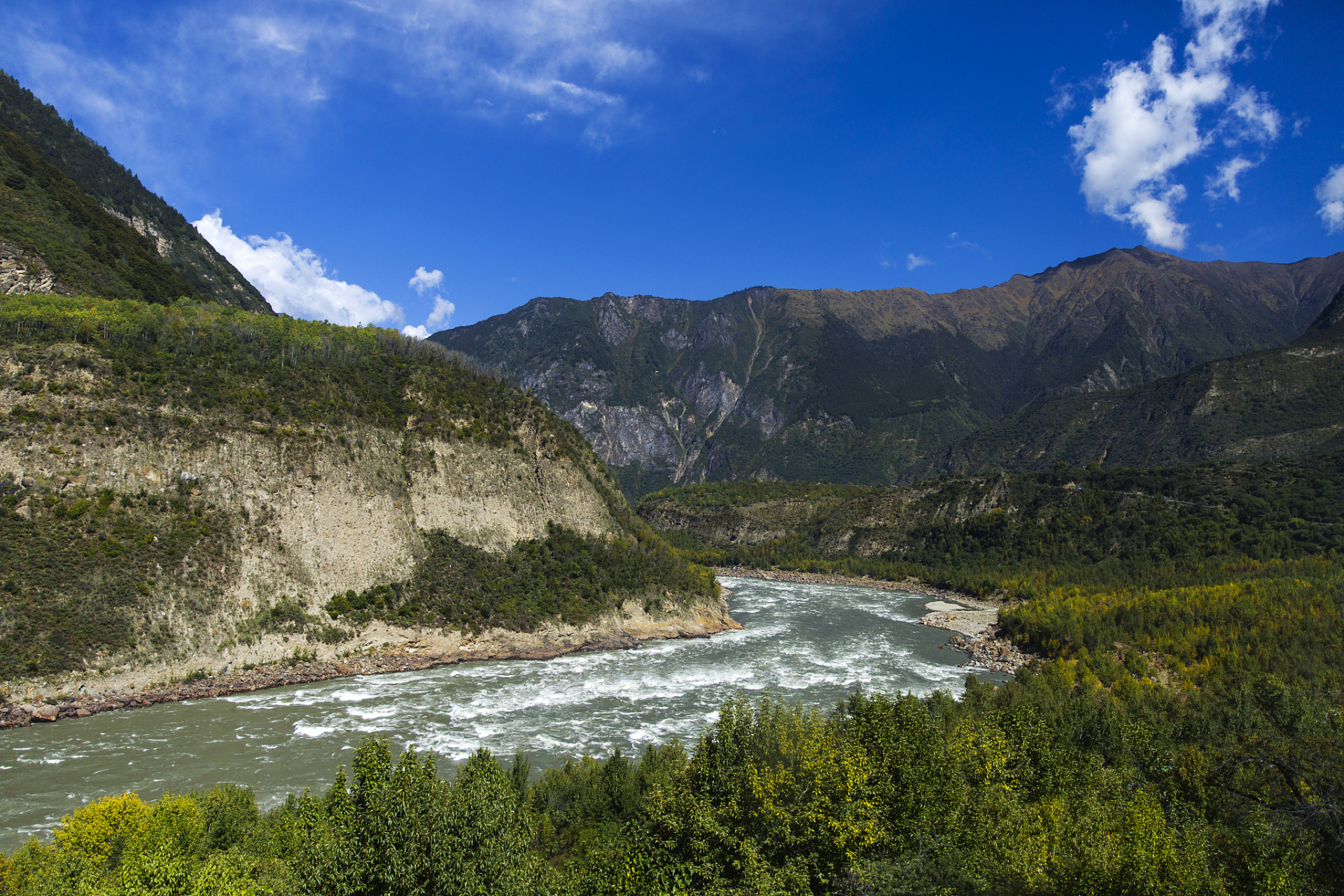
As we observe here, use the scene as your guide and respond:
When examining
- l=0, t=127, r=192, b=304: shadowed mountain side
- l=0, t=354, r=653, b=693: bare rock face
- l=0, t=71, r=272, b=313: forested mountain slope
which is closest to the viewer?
l=0, t=354, r=653, b=693: bare rock face

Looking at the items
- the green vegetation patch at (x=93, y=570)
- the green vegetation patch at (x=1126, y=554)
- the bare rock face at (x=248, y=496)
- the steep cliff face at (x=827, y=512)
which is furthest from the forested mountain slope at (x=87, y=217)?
the steep cliff face at (x=827, y=512)

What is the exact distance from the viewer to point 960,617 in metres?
91.9

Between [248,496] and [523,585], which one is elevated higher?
[248,496]

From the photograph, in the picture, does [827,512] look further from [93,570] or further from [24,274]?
[24,274]

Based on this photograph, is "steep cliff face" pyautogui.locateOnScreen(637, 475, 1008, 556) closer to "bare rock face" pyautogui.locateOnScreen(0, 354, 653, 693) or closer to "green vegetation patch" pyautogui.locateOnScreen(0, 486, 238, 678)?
"bare rock face" pyautogui.locateOnScreen(0, 354, 653, 693)

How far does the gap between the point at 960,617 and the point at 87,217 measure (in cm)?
12086

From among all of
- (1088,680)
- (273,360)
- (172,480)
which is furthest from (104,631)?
(1088,680)

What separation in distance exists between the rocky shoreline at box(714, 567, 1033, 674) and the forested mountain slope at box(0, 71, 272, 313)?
101 m

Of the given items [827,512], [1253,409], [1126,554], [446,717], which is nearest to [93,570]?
[446,717]

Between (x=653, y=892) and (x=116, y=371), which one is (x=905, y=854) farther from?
(x=116, y=371)

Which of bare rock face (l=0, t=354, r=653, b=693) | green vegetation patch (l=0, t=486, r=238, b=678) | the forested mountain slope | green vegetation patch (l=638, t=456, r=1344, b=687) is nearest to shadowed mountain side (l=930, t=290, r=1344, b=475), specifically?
green vegetation patch (l=638, t=456, r=1344, b=687)

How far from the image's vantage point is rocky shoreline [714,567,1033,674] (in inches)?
2697

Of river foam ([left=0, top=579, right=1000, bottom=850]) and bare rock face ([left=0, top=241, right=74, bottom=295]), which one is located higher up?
bare rock face ([left=0, top=241, right=74, bottom=295])

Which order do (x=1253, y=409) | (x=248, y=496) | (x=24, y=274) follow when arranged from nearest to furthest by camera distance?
1. (x=248, y=496)
2. (x=24, y=274)
3. (x=1253, y=409)
